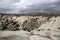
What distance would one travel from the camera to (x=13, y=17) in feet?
157

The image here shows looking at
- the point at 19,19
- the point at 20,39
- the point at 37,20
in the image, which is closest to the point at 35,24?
the point at 37,20

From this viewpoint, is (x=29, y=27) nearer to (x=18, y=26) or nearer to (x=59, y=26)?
(x=18, y=26)

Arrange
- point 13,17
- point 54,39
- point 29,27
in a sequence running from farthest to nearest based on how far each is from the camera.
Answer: point 13,17, point 29,27, point 54,39

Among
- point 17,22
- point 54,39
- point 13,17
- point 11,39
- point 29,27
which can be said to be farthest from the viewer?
point 13,17

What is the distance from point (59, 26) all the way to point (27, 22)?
16668 millimetres

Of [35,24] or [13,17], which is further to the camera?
[13,17]

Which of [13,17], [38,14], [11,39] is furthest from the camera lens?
[13,17]

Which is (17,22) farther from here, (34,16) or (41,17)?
(41,17)

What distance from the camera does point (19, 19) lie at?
44750mm

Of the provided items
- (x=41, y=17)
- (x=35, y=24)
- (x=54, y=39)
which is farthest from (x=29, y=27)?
(x=54, y=39)

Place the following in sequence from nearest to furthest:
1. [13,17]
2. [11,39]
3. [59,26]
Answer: [11,39] → [59,26] → [13,17]

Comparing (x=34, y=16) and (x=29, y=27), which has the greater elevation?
(x=34, y=16)

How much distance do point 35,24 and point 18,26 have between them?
6.75m

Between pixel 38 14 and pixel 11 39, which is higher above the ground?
pixel 38 14
